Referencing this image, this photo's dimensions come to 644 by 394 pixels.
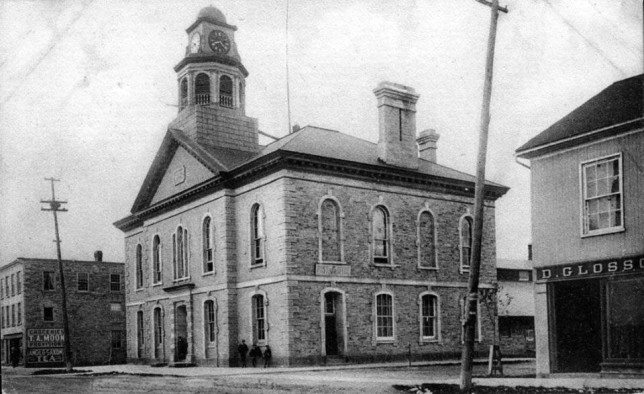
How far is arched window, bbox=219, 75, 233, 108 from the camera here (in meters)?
33.8

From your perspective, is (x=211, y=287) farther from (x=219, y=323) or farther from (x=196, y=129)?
(x=196, y=129)

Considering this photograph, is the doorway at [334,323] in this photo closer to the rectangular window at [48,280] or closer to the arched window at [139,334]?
the arched window at [139,334]

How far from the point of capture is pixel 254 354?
26844mm

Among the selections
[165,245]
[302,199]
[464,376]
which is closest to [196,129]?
[165,245]

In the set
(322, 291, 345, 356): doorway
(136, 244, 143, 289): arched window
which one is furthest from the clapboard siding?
(136, 244, 143, 289): arched window

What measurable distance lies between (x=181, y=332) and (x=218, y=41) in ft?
43.6

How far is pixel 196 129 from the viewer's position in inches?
1286

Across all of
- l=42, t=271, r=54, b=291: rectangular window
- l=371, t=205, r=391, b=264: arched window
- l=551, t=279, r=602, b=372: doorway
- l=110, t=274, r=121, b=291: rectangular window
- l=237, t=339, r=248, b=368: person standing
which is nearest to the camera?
l=551, t=279, r=602, b=372: doorway

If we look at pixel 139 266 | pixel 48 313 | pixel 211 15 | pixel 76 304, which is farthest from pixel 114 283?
pixel 211 15

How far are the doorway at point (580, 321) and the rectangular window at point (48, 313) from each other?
4344 centimetres

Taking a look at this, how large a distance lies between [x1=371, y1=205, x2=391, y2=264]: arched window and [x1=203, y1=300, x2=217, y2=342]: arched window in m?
7.13

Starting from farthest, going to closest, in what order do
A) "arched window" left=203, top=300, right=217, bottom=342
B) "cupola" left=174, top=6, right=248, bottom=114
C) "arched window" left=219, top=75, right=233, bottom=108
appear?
"arched window" left=219, top=75, right=233, bottom=108 → "cupola" left=174, top=6, right=248, bottom=114 → "arched window" left=203, top=300, right=217, bottom=342

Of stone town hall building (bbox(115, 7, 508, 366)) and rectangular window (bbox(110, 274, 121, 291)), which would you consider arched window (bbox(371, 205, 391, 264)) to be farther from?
rectangular window (bbox(110, 274, 121, 291))

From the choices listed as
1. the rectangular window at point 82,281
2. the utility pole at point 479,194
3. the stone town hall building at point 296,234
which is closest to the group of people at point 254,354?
the stone town hall building at point 296,234
